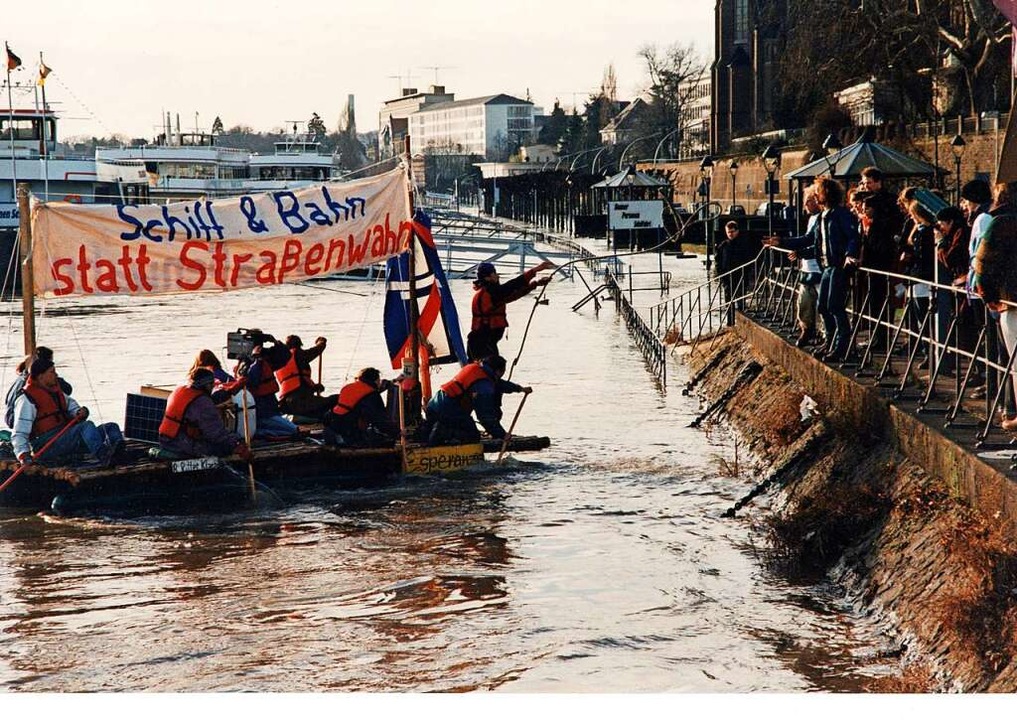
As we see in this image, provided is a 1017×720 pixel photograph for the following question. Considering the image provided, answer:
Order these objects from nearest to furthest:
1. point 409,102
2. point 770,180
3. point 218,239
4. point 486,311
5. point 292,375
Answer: point 218,239
point 486,311
point 292,375
point 409,102
point 770,180


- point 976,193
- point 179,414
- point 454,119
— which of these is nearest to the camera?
point 976,193

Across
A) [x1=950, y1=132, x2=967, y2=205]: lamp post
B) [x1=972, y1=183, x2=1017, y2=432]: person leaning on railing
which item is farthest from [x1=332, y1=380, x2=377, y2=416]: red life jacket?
[x1=950, y1=132, x2=967, y2=205]: lamp post

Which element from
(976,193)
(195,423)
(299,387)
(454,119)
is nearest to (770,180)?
(454,119)

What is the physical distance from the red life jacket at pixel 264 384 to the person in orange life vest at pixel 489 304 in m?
2.03

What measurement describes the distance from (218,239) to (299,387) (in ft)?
8.29

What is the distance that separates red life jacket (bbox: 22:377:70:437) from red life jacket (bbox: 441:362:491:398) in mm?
3499

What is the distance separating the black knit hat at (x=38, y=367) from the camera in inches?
517

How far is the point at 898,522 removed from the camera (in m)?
9.90

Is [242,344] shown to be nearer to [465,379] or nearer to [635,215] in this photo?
[465,379]

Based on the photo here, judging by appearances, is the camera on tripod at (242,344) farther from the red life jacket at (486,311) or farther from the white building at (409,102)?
the white building at (409,102)

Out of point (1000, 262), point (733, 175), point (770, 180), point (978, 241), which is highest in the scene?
point (733, 175)

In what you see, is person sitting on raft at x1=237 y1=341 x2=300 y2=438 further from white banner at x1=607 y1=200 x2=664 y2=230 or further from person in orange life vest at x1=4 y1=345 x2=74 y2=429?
white banner at x1=607 y1=200 x2=664 y2=230

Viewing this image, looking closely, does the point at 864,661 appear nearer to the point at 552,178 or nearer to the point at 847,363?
the point at 847,363
